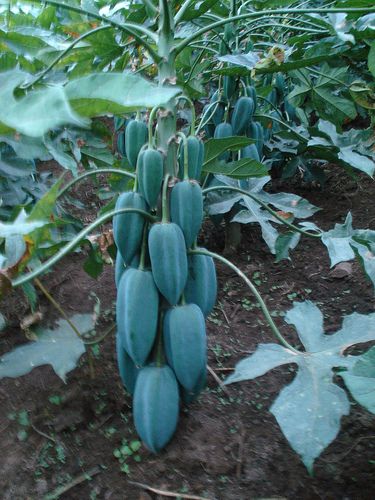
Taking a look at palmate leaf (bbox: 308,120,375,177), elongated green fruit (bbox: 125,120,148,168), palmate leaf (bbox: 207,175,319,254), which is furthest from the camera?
palmate leaf (bbox: 308,120,375,177)

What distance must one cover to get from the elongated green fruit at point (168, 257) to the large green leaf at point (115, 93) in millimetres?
369

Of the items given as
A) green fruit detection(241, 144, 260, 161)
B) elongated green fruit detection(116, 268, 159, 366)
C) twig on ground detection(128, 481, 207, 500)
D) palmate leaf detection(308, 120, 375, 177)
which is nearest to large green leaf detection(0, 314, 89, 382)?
elongated green fruit detection(116, 268, 159, 366)

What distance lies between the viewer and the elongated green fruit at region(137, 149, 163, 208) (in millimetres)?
788

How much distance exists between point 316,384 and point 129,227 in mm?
372

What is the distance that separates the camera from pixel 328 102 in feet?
5.37

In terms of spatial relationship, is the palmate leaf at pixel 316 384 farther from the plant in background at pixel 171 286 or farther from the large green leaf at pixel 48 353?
the large green leaf at pixel 48 353

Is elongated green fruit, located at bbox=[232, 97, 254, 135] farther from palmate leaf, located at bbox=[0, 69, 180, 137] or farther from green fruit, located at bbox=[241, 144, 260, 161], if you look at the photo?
palmate leaf, located at bbox=[0, 69, 180, 137]

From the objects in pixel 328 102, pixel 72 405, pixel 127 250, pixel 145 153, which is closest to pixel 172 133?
pixel 145 153

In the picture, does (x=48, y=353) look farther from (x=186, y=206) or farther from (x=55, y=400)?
(x=186, y=206)

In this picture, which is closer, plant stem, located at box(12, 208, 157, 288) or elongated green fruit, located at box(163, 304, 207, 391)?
plant stem, located at box(12, 208, 157, 288)

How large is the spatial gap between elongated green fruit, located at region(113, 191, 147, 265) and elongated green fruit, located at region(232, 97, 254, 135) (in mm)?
732

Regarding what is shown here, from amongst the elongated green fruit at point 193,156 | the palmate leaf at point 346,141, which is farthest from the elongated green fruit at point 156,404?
the palmate leaf at point 346,141

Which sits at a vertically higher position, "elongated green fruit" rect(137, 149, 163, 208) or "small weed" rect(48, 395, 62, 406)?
"elongated green fruit" rect(137, 149, 163, 208)

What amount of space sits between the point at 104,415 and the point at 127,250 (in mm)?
388
